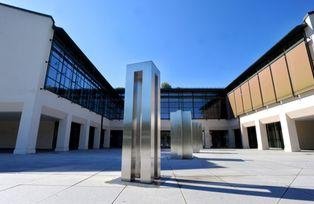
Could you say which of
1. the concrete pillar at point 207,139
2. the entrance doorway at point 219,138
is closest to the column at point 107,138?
the concrete pillar at point 207,139

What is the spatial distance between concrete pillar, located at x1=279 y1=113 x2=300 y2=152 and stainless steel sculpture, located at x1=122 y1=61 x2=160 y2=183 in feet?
67.1

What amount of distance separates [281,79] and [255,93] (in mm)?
6264

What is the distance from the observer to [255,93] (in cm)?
2845

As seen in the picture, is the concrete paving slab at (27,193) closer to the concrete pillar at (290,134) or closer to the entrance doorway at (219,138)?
the concrete pillar at (290,134)

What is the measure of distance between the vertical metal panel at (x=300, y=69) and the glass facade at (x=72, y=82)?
23.0 metres

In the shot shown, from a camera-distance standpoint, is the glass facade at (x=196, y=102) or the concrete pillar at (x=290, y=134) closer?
the concrete pillar at (x=290, y=134)

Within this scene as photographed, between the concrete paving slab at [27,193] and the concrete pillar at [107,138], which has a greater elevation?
the concrete pillar at [107,138]

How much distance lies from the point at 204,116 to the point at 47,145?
2784 centimetres

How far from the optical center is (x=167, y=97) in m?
43.1

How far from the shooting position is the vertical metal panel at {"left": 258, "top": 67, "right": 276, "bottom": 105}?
79.8 feet

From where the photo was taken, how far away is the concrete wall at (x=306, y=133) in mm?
25125

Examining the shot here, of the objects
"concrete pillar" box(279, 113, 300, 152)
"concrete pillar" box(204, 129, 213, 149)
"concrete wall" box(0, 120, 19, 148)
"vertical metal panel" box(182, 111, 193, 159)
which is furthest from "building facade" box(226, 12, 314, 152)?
"concrete wall" box(0, 120, 19, 148)

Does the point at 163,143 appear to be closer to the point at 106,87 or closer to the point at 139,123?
the point at 106,87

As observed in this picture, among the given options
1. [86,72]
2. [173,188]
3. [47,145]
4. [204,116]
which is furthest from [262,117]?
[47,145]
